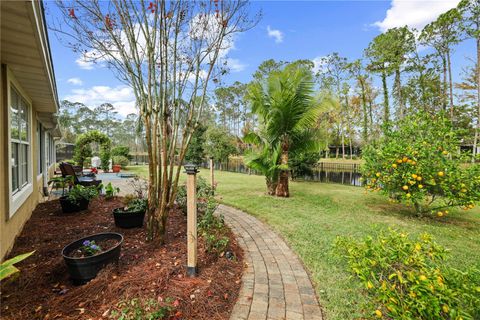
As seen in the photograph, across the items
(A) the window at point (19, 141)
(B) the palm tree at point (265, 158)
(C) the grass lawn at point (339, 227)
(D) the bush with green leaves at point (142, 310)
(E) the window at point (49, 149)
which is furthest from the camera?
(E) the window at point (49, 149)

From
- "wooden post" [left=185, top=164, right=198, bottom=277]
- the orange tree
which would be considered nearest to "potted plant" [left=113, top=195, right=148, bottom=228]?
"wooden post" [left=185, top=164, right=198, bottom=277]

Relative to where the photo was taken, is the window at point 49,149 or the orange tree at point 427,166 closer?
the orange tree at point 427,166

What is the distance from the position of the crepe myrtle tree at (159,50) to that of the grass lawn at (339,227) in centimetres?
181

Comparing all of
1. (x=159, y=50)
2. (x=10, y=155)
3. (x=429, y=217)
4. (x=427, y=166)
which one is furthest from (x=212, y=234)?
(x=429, y=217)

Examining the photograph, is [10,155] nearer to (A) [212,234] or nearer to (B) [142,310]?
(B) [142,310]

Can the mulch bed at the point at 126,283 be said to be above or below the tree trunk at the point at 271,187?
below

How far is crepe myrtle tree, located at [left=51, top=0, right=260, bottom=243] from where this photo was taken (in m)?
2.81

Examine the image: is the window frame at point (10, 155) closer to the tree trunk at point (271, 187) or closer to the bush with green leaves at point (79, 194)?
the bush with green leaves at point (79, 194)

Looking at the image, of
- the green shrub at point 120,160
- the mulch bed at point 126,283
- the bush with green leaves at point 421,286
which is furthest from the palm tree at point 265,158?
the green shrub at point 120,160

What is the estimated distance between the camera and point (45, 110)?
5.20 metres

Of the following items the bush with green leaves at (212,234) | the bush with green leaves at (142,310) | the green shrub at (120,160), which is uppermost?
the green shrub at (120,160)

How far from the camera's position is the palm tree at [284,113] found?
6.08 meters

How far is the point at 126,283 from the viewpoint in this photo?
2.05 m

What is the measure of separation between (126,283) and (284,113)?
5523 mm
